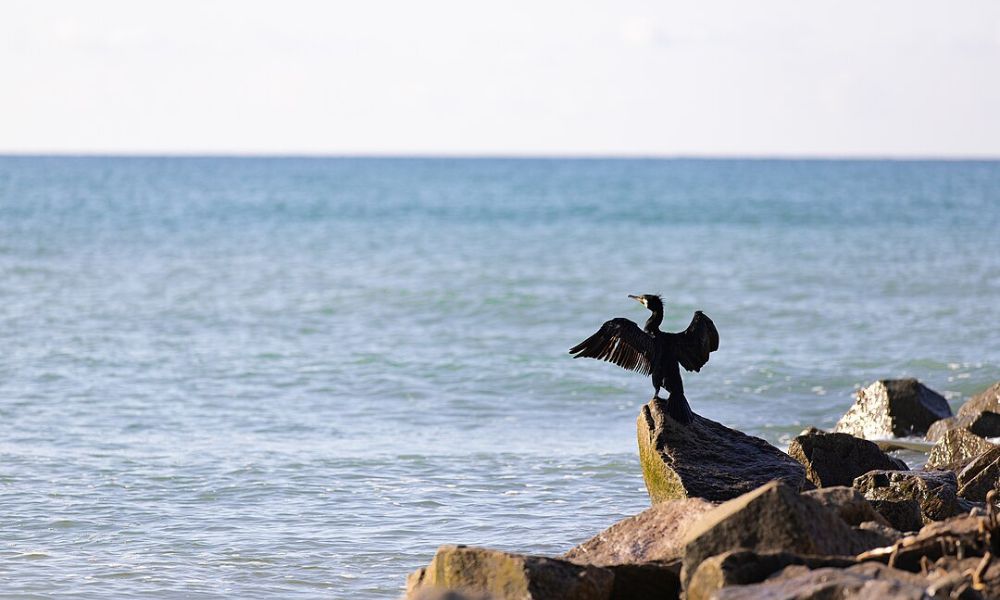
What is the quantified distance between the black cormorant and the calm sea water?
4.23ft

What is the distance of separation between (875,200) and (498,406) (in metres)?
56.6

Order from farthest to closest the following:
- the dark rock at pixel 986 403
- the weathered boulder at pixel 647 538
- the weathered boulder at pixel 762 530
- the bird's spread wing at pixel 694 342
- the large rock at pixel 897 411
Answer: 1. the large rock at pixel 897 411
2. the dark rock at pixel 986 403
3. the bird's spread wing at pixel 694 342
4. the weathered boulder at pixel 647 538
5. the weathered boulder at pixel 762 530

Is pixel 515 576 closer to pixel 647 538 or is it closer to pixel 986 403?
pixel 647 538

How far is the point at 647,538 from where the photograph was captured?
718cm

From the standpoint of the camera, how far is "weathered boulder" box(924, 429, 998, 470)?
10.3 meters

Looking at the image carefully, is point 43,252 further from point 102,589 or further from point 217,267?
point 102,589

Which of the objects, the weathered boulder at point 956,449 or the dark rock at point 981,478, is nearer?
the dark rock at point 981,478

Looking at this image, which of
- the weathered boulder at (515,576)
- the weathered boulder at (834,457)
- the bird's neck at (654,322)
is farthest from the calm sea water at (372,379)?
the weathered boulder at (515,576)

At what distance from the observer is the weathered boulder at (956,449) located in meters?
10.3

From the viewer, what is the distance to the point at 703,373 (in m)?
16.5

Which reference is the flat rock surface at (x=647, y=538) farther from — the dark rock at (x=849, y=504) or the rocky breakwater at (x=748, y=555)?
the dark rock at (x=849, y=504)

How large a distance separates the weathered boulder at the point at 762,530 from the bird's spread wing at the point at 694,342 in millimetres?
2593

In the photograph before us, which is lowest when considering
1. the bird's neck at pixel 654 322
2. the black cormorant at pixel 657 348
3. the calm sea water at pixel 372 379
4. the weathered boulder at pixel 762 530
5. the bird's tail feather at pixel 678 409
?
the calm sea water at pixel 372 379

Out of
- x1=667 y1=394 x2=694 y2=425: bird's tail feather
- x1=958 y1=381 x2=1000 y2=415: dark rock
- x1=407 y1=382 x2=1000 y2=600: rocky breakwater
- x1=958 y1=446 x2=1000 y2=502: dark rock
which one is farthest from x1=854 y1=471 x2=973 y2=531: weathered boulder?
x1=958 y1=381 x2=1000 y2=415: dark rock
